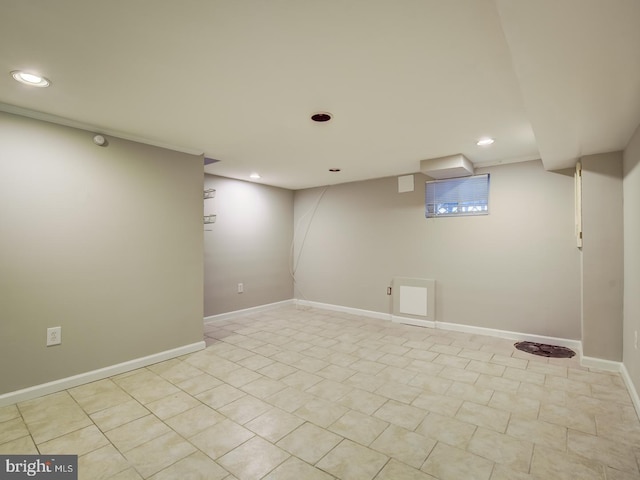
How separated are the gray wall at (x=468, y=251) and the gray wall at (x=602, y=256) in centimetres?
49

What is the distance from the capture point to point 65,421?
2053 mm

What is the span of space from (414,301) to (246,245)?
2.74 m

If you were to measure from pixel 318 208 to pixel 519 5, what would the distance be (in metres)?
4.52

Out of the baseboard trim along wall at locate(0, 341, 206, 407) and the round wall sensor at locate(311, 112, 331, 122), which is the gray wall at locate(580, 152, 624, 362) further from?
the baseboard trim along wall at locate(0, 341, 206, 407)

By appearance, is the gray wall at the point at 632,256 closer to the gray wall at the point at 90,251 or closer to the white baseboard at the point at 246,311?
the gray wall at the point at 90,251

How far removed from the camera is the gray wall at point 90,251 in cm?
231

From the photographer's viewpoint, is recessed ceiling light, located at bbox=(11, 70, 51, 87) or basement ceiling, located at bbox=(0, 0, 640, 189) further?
recessed ceiling light, located at bbox=(11, 70, 51, 87)

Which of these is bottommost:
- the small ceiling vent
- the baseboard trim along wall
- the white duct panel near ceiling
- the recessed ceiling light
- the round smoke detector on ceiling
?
the baseboard trim along wall

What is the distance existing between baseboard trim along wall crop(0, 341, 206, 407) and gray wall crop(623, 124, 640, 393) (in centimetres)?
394

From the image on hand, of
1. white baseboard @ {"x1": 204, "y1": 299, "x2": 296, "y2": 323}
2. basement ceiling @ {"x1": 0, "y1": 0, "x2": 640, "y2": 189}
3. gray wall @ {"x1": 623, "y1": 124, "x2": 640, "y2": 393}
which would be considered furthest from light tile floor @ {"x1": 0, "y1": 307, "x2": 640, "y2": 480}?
basement ceiling @ {"x1": 0, "y1": 0, "x2": 640, "y2": 189}

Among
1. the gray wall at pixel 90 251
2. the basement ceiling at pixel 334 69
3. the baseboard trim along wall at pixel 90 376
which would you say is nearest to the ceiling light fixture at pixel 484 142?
the basement ceiling at pixel 334 69

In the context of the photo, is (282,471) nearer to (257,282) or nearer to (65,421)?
(65,421)

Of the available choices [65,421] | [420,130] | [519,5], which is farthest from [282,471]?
[420,130]

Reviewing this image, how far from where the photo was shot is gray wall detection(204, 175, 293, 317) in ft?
14.8
